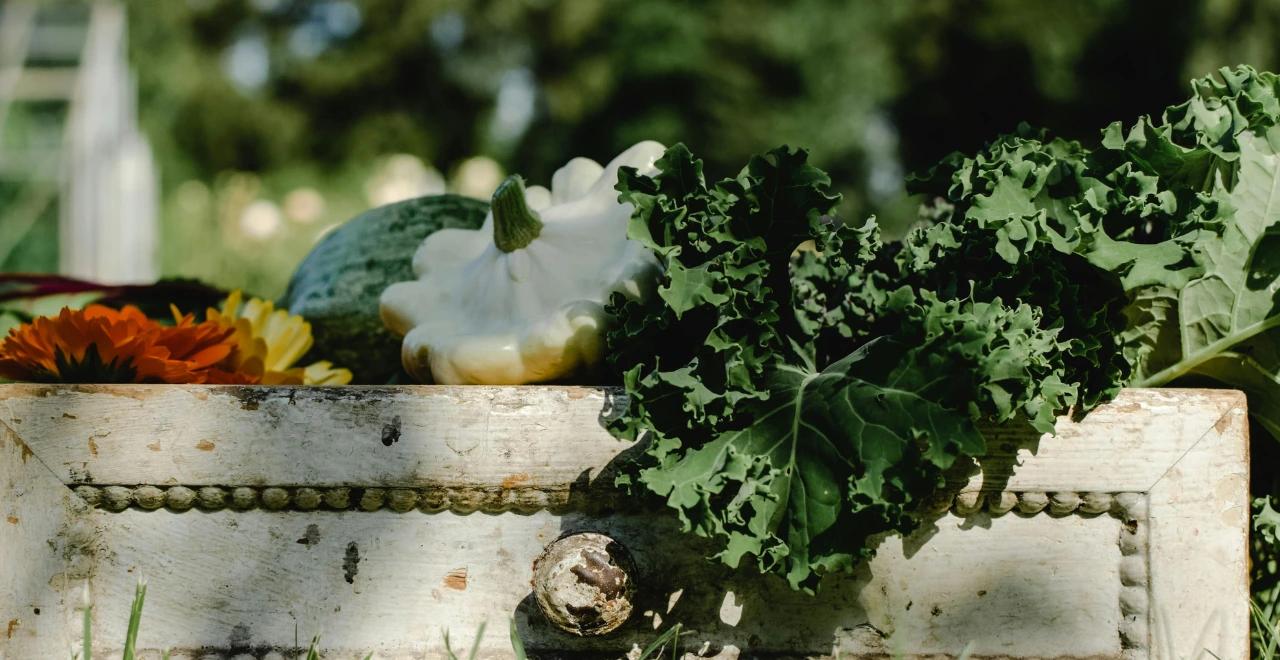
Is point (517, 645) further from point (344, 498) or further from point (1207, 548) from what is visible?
point (1207, 548)

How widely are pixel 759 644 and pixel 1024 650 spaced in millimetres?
404

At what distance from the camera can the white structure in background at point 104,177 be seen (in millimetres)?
9463

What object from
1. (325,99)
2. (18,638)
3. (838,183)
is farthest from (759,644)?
(325,99)

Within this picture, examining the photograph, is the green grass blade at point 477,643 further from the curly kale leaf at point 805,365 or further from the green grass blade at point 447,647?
the curly kale leaf at point 805,365

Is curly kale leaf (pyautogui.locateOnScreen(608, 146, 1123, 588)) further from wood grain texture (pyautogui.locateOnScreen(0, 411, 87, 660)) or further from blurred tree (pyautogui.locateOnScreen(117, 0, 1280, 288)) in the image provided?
blurred tree (pyautogui.locateOnScreen(117, 0, 1280, 288))

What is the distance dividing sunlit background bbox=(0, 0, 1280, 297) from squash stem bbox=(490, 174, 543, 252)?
420cm

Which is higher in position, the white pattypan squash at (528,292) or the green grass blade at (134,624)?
the white pattypan squash at (528,292)

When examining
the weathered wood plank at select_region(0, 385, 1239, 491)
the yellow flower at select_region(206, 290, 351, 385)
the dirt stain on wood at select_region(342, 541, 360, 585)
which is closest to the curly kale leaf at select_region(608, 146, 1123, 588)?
the weathered wood plank at select_region(0, 385, 1239, 491)

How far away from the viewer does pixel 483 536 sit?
1638 millimetres

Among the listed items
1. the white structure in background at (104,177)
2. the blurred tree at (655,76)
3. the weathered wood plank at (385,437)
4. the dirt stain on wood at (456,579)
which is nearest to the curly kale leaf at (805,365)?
the weathered wood plank at (385,437)

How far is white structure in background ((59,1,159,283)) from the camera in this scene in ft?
31.0

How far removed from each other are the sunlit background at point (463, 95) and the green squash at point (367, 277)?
3213mm

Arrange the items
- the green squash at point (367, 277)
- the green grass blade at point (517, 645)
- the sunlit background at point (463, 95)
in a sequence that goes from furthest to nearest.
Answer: the sunlit background at point (463, 95), the green squash at point (367, 277), the green grass blade at point (517, 645)

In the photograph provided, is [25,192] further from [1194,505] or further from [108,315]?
[1194,505]
